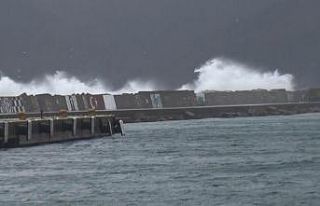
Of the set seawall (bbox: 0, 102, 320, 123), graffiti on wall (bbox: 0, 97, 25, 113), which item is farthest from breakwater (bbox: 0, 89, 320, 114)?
seawall (bbox: 0, 102, 320, 123)

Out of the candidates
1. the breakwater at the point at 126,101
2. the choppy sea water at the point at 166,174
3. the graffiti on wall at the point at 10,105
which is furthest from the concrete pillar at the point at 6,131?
the graffiti on wall at the point at 10,105

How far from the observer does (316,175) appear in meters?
47.2

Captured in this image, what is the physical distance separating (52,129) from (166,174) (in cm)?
3392

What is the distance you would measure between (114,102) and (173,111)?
11.1 metres

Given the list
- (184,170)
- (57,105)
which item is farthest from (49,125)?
(57,105)

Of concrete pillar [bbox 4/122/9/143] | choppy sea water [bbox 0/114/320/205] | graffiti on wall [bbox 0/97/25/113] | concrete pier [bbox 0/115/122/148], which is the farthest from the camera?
graffiti on wall [bbox 0/97/25/113]

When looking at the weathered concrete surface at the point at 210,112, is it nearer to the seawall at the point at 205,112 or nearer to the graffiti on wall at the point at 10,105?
the seawall at the point at 205,112

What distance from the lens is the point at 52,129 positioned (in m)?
81.5

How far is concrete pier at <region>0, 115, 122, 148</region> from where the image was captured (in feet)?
245

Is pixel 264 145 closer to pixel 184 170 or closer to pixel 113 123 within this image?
pixel 184 170

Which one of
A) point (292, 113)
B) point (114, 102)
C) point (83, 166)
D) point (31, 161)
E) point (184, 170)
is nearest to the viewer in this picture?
point (184, 170)

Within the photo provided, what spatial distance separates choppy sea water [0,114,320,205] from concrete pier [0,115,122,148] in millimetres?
2433

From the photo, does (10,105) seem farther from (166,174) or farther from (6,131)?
(166,174)

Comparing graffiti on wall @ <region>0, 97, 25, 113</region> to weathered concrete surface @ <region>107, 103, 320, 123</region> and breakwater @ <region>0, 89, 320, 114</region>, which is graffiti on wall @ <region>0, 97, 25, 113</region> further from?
weathered concrete surface @ <region>107, 103, 320, 123</region>
